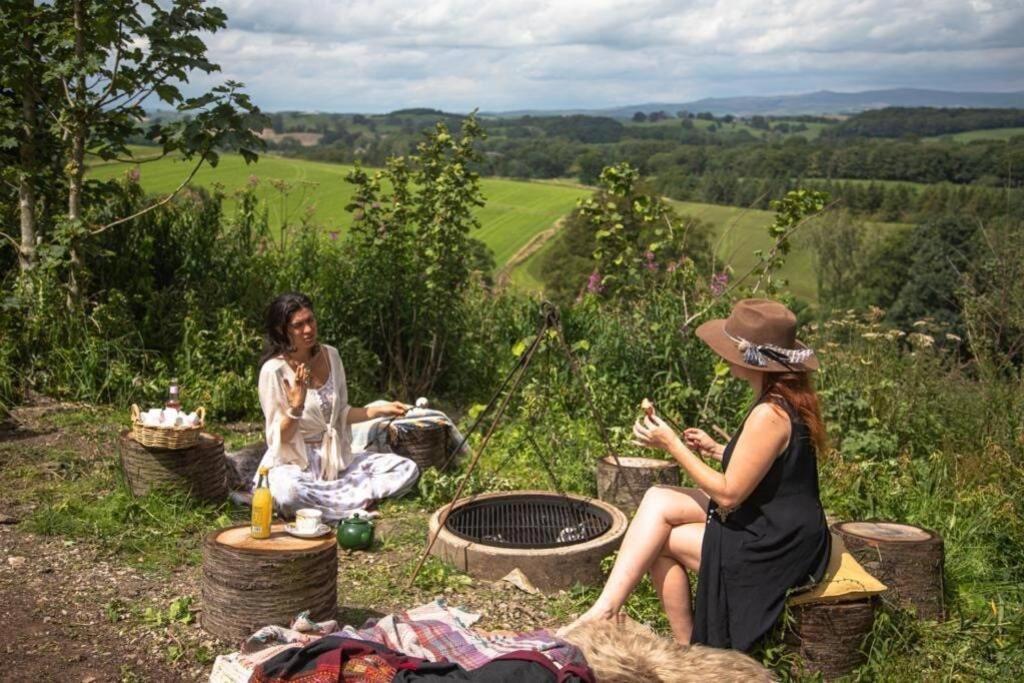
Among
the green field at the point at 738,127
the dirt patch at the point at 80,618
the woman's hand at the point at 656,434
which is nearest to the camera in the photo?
the woman's hand at the point at 656,434

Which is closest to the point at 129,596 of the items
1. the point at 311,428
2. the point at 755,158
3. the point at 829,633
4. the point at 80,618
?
the point at 80,618

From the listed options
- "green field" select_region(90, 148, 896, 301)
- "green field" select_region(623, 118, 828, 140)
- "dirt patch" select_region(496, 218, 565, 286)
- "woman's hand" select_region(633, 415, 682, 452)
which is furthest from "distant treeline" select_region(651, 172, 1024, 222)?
"green field" select_region(623, 118, 828, 140)

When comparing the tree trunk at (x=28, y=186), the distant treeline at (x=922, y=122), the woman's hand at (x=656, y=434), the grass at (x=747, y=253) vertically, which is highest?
the distant treeline at (x=922, y=122)

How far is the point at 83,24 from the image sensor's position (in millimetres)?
7809

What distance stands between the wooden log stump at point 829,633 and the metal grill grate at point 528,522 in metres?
1.48

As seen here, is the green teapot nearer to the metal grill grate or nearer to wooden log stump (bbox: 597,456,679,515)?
the metal grill grate

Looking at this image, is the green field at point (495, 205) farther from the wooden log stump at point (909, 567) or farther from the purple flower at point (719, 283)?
the wooden log stump at point (909, 567)

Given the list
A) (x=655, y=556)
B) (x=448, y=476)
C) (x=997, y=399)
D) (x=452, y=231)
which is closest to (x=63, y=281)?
(x=452, y=231)

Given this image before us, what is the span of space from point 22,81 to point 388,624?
6.27 meters

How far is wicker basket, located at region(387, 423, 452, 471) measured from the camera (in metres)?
6.78

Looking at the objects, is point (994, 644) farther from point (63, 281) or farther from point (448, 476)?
point (63, 281)

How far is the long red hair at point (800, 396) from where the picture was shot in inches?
149

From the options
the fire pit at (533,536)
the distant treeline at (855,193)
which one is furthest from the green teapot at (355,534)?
the distant treeline at (855,193)

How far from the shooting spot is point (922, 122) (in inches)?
2768
